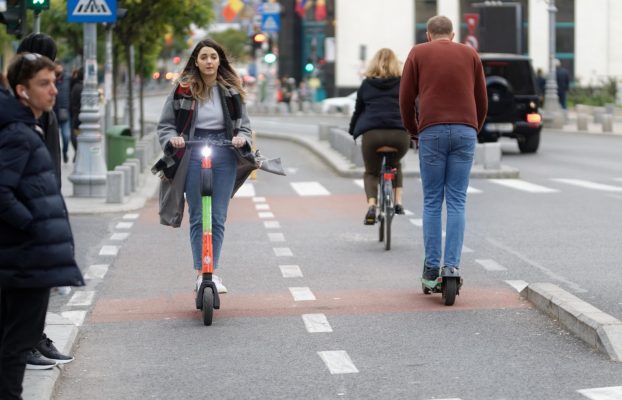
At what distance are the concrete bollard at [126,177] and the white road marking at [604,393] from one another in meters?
12.7

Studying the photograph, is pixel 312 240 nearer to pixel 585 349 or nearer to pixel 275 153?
pixel 585 349

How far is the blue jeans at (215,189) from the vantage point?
897 cm

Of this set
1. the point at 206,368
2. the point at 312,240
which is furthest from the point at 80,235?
the point at 206,368

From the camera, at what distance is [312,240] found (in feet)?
44.7

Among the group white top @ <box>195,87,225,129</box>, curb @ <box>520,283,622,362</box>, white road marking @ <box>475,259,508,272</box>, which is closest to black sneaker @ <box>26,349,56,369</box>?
white top @ <box>195,87,225,129</box>

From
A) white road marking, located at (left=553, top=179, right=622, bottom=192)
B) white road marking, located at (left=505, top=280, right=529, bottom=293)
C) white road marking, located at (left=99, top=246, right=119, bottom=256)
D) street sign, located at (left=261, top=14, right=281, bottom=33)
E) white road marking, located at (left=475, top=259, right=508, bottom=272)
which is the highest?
street sign, located at (left=261, top=14, right=281, bottom=33)

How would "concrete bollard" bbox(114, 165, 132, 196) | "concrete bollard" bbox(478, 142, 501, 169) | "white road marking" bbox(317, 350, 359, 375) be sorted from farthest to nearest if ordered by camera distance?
"concrete bollard" bbox(478, 142, 501, 169) < "concrete bollard" bbox(114, 165, 132, 196) < "white road marking" bbox(317, 350, 359, 375)

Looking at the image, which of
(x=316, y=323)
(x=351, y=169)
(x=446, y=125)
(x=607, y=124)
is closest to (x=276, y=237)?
(x=446, y=125)

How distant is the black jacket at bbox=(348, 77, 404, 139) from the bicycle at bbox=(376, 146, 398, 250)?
24 cm

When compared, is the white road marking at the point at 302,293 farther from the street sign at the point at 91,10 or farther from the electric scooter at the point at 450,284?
the street sign at the point at 91,10

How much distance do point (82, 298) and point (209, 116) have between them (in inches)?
67.0

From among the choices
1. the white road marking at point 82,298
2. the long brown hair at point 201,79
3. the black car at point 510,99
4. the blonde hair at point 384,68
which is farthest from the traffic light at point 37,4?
the black car at point 510,99

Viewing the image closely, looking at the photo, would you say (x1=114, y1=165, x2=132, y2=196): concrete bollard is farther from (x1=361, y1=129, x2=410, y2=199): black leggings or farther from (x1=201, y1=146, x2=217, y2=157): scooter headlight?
(x1=201, y1=146, x2=217, y2=157): scooter headlight

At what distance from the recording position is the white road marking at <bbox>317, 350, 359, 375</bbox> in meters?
7.10
